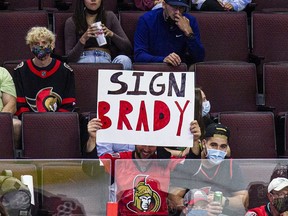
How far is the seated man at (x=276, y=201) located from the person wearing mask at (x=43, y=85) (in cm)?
241

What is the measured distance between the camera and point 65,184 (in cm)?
692

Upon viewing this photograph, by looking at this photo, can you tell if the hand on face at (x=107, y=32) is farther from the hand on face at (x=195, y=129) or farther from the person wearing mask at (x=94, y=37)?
the hand on face at (x=195, y=129)

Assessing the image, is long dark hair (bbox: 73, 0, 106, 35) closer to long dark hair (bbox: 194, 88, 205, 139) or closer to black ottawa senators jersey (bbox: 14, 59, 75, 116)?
black ottawa senators jersey (bbox: 14, 59, 75, 116)

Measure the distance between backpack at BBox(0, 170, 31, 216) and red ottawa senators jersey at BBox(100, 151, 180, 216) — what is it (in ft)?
1.64

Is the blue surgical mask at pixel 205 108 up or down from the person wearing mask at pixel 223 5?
down

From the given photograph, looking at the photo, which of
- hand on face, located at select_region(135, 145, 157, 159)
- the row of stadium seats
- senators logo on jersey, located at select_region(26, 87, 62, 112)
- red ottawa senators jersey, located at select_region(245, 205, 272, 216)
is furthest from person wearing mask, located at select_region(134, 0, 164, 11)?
red ottawa senators jersey, located at select_region(245, 205, 272, 216)

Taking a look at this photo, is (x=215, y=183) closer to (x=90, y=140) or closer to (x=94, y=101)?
(x=90, y=140)

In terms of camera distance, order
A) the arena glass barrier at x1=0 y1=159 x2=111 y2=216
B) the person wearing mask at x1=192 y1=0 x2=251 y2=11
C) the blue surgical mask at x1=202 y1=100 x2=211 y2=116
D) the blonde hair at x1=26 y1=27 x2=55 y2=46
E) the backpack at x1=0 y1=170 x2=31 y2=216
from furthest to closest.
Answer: the person wearing mask at x1=192 y1=0 x2=251 y2=11 → the blonde hair at x1=26 y1=27 x2=55 y2=46 → the blue surgical mask at x1=202 y1=100 x2=211 y2=116 → the arena glass barrier at x1=0 y1=159 x2=111 y2=216 → the backpack at x1=0 y1=170 x2=31 y2=216

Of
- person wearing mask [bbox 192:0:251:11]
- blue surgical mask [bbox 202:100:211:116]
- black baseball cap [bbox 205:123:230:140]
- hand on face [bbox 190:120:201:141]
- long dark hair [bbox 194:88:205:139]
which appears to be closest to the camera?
hand on face [bbox 190:120:201:141]

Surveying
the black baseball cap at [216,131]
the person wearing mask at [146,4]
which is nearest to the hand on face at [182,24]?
the person wearing mask at [146,4]

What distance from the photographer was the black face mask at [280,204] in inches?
275

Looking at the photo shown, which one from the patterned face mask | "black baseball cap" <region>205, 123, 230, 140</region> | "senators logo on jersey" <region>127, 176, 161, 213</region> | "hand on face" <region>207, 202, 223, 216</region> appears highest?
the patterned face mask

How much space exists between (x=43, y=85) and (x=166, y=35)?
1151 mm

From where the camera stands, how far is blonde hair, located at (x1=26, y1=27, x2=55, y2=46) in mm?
9000
